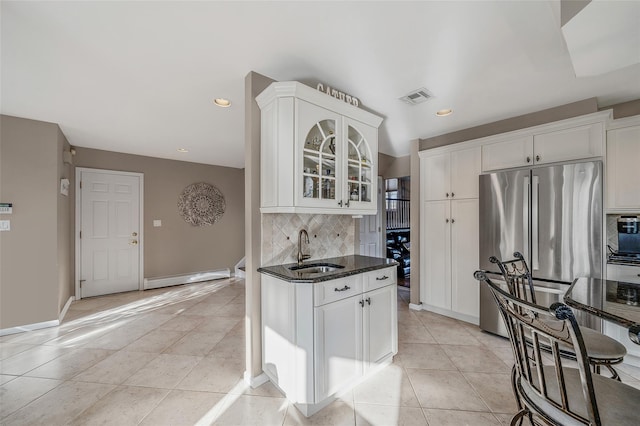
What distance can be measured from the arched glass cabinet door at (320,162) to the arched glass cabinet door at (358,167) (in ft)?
0.61

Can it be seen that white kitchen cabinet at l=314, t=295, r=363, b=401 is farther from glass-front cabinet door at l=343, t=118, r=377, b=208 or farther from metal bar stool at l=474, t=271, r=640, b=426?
metal bar stool at l=474, t=271, r=640, b=426

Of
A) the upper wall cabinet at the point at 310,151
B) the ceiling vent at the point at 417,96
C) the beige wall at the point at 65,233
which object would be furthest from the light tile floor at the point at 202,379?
the ceiling vent at the point at 417,96

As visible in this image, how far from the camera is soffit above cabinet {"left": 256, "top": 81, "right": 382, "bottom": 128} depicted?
1.89m

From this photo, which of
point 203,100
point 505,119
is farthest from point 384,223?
point 203,100

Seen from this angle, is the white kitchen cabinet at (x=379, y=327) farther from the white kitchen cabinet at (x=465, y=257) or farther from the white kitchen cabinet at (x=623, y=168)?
the white kitchen cabinet at (x=623, y=168)

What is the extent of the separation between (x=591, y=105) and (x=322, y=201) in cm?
274

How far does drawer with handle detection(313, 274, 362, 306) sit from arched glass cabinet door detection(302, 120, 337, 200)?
2.17 feet

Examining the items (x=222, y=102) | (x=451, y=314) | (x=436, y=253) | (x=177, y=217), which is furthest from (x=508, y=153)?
(x=177, y=217)

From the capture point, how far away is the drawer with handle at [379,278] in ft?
6.86

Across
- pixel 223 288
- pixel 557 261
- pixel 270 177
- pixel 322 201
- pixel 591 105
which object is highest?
pixel 591 105

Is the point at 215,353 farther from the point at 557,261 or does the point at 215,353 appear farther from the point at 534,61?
→ the point at 534,61

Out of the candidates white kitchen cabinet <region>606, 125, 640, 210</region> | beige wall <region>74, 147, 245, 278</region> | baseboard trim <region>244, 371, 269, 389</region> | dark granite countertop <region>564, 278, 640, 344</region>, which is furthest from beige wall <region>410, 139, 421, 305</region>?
beige wall <region>74, 147, 245, 278</region>

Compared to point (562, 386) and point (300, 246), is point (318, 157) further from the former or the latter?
point (562, 386)

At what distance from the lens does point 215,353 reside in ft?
8.38
